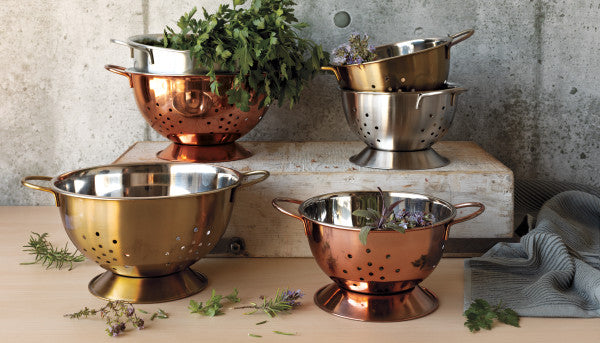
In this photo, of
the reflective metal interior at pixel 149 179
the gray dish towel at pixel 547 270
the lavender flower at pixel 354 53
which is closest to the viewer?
the gray dish towel at pixel 547 270

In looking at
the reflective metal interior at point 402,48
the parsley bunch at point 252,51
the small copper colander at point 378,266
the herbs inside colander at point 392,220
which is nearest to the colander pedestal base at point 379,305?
the small copper colander at point 378,266

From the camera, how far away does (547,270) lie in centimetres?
135

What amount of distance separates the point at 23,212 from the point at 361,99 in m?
0.92

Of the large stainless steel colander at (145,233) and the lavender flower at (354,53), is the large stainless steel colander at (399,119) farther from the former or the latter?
the large stainless steel colander at (145,233)

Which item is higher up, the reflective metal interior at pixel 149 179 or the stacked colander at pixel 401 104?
the stacked colander at pixel 401 104

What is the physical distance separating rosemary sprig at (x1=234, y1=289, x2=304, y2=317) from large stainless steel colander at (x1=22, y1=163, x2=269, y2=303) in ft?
0.44

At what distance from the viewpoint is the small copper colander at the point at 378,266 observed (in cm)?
112

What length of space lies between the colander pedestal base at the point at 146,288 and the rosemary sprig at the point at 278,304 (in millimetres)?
122

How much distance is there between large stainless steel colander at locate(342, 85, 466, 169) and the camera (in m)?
1.47

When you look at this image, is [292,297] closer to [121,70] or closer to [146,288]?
[146,288]

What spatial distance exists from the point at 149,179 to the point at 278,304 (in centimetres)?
41

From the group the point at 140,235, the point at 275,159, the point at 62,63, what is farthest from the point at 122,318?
the point at 62,63

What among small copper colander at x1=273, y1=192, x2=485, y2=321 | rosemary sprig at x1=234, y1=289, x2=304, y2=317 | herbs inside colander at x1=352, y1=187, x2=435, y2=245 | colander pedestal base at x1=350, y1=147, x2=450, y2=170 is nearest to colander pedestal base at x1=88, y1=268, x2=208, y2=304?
rosemary sprig at x1=234, y1=289, x2=304, y2=317

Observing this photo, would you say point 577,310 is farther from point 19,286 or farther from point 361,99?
point 19,286
